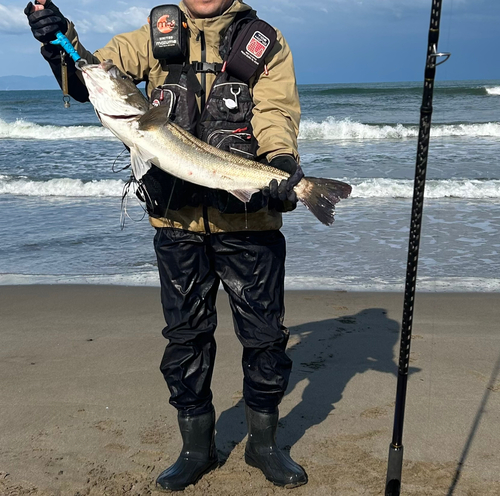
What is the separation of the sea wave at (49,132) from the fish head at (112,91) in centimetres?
2344

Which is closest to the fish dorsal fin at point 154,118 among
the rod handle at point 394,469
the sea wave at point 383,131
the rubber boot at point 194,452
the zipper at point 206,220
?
the zipper at point 206,220

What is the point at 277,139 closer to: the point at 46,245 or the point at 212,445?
the point at 212,445

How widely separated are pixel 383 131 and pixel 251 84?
21.6 meters

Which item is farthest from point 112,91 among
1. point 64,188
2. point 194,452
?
point 64,188

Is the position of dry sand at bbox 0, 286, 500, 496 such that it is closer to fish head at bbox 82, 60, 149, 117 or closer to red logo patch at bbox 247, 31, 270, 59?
fish head at bbox 82, 60, 149, 117

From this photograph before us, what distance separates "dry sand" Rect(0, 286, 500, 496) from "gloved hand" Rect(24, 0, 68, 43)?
2167 mm

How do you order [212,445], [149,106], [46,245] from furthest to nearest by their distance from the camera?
1. [46,245]
2. [212,445]
3. [149,106]

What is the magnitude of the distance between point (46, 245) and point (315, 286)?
3.94 m

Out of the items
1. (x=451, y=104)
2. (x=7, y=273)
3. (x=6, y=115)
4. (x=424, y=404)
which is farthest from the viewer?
(x=6, y=115)

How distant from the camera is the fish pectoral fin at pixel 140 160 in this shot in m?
2.96

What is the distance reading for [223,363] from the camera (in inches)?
185

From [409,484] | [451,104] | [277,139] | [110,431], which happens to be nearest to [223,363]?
[110,431]

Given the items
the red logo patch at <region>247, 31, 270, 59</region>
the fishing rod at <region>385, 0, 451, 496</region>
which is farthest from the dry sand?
the red logo patch at <region>247, 31, 270, 59</region>

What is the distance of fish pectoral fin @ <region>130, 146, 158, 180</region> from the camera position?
296cm
